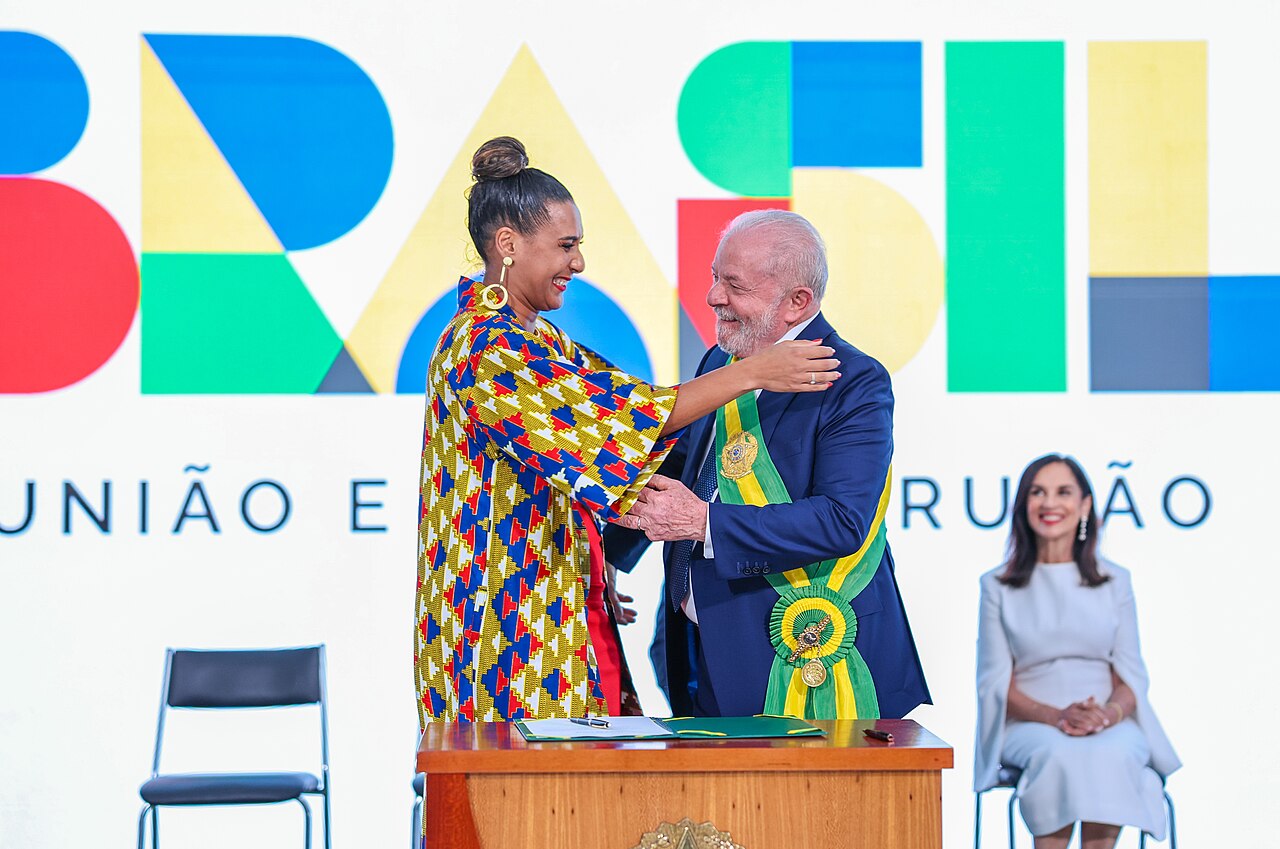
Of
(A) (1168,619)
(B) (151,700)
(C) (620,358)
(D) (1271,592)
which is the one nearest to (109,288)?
(B) (151,700)

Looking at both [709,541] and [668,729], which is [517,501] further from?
[668,729]

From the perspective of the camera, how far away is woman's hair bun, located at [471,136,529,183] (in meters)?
2.43

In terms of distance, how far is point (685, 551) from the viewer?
2531 millimetres

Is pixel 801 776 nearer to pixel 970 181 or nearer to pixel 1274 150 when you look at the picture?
pixel 970 181

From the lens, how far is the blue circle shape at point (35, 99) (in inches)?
165

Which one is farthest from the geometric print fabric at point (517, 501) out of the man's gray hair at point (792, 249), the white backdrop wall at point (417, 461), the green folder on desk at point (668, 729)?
the white backdrop wall at point (417, 461)

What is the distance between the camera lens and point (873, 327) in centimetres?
430

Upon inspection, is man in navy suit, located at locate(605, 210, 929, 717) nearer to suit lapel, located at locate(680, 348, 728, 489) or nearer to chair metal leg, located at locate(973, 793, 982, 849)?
suit lapel, located at locate(680, 348, 728, 489)

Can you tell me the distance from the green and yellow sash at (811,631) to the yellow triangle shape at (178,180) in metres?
2.31

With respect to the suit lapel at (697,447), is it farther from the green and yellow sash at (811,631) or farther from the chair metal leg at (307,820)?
the chair metal leg at (307,820)

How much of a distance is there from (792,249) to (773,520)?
591mm

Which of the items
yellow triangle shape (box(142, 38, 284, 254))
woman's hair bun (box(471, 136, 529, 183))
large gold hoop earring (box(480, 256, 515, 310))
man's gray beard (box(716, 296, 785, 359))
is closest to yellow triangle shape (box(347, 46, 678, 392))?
yellow triangle shape (box(142, 38, 284, 254))

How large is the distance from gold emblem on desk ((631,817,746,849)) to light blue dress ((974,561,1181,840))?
7.99ft

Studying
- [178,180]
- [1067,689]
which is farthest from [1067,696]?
[178,180]
